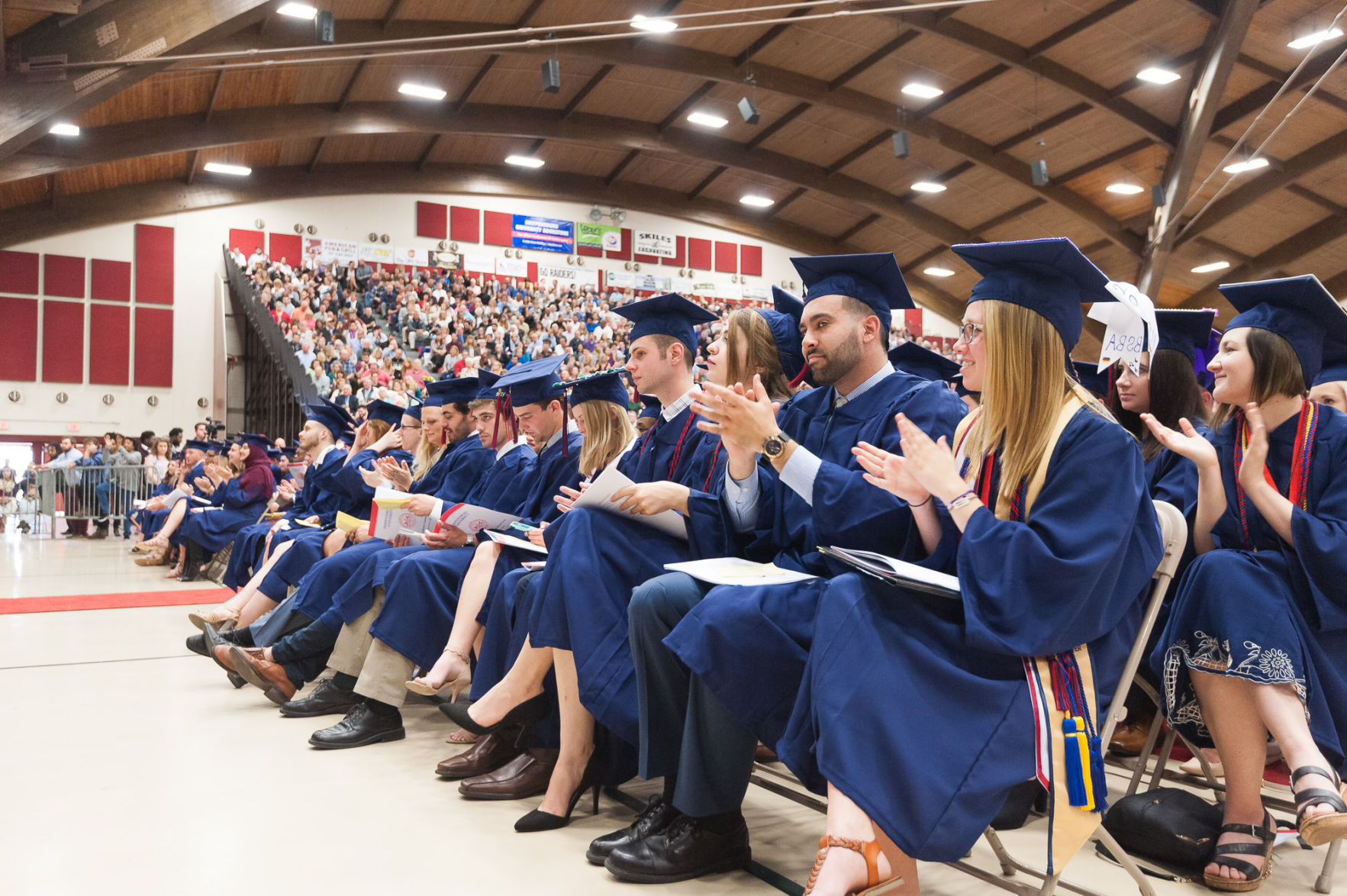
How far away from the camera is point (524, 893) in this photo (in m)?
2.36

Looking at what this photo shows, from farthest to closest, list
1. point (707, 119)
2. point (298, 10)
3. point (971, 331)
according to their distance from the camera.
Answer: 1. point (707, 119)
2. point (298, 10)
3. point (971, 331)

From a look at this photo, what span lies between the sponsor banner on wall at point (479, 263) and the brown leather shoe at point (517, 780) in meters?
20.3

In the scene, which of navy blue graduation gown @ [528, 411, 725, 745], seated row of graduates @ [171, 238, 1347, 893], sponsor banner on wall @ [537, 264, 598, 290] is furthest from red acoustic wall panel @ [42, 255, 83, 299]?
navy blue graduation gown @ [528, 411, 725, 745]

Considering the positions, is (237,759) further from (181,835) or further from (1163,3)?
(1163,3)

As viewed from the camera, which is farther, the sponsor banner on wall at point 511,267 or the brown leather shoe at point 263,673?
the sponsor banner on wall at point 511,267

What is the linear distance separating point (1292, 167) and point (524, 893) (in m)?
20.5

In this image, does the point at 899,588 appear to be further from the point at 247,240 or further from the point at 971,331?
the point at 247,240

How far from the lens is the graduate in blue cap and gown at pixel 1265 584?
2.36m

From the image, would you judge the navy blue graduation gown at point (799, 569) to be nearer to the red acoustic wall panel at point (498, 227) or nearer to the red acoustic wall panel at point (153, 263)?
the red acoustic wall panel at point (153, 263)

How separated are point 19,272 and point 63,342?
145 centimetres

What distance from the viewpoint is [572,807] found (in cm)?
288

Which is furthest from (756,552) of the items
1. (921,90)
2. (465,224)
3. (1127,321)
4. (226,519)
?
(465,224)

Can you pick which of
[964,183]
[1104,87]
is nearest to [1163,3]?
[1104,87]

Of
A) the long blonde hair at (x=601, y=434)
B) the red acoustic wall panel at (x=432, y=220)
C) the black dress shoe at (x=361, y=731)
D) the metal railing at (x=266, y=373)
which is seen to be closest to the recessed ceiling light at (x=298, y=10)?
the metal railing at (x=266, y=373)
